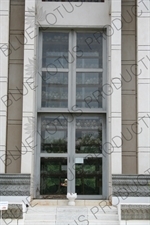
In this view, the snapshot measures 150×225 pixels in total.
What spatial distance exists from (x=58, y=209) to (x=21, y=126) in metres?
2.33

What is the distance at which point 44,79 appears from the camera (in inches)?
404

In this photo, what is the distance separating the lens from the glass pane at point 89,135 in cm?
1010

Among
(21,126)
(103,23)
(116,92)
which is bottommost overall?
(21,126)

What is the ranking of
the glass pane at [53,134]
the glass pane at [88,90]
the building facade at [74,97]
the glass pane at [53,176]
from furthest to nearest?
the glass pane at [88,90], the glass pane at [53,134], the glass pane at [53,176], the building facade at [74,97]

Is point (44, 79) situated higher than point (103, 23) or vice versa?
point (103, 23)

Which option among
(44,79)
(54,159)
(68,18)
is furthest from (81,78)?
(54,159)

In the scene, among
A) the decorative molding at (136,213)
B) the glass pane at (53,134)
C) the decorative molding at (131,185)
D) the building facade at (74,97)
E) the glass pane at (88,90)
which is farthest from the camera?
the glass pane at (88,90)

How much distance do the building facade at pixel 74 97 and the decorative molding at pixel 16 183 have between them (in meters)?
0.02

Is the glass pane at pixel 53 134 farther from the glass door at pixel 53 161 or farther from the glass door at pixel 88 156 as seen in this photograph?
the glass door at pixel 88 156

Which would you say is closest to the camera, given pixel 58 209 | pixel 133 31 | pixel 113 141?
pixel 58 209

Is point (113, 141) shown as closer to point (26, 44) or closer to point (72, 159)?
point (72, 159)

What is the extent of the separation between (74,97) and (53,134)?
3.62ft

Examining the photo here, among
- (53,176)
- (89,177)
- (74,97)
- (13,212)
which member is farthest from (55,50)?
(13,212)

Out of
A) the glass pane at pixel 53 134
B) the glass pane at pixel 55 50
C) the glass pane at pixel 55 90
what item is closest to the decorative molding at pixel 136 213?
the glass pane at pixel 53 134
